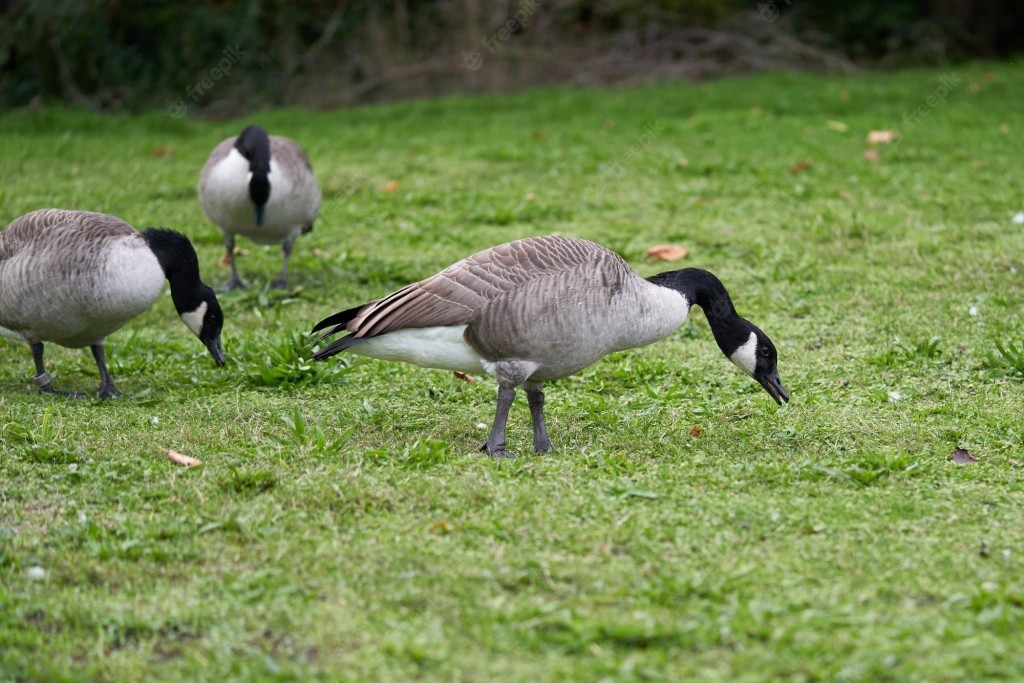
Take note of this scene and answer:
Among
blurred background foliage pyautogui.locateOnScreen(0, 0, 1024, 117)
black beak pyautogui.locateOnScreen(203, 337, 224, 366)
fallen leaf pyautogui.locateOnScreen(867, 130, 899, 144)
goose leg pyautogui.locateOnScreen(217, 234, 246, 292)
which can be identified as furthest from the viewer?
blurred background foliage pyautogui.locateOnScreen(0, 0, 1024, 117)

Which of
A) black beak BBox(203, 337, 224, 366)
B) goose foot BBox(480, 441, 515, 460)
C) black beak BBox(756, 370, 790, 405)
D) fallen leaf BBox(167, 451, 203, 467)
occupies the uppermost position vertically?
black beak BBox(756, 370, 790, 405)

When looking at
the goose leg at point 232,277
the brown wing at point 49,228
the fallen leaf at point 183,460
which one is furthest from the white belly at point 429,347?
the goose leg at point 232,277

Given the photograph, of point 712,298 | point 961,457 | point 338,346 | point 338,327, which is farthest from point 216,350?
point 961,457

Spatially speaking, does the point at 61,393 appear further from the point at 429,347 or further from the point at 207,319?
the point at 429,347

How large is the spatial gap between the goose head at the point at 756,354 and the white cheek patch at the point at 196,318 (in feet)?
9.31

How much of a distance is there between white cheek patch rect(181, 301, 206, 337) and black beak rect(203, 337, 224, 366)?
9 cm

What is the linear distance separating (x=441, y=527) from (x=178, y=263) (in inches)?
106

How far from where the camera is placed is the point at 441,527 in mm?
4320

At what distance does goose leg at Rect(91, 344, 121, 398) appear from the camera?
20.5ft

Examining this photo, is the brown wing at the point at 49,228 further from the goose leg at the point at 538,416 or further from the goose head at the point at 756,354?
the goose head at the point at 756,354

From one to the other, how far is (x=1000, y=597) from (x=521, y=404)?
9.63ft

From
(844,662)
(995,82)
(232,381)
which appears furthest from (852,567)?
(995,82)

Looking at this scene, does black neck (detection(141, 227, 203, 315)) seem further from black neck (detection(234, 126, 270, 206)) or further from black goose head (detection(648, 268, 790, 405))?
black goose head (detection(648, 268, 790, 405))

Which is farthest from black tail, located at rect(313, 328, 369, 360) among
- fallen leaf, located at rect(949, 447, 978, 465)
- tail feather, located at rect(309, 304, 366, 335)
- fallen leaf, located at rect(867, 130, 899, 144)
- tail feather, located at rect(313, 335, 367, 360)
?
fallen leaf, located at rect(867, 130, 899, 144)
